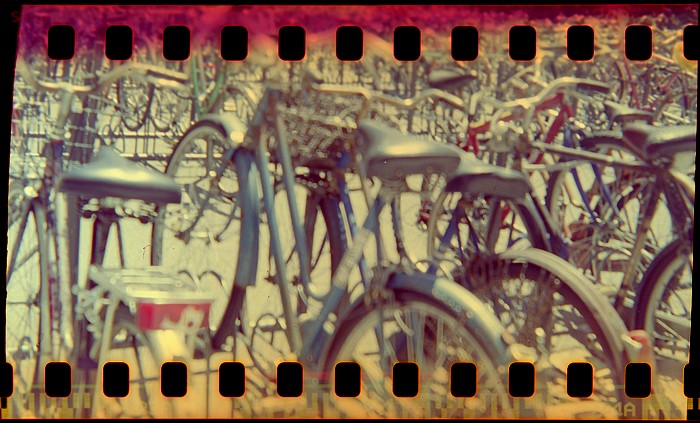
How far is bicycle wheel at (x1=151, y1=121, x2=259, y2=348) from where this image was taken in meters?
3.08

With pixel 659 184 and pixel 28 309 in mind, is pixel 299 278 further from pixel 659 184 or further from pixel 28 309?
pixel 659 184

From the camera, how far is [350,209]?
10.2 feet

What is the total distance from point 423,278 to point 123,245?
995 millimetres

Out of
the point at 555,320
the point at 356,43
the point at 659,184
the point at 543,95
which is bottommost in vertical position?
the point at 555,320

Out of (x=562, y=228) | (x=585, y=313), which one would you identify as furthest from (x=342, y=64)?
(x=585, y=313)

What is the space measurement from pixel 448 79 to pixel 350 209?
529 mm

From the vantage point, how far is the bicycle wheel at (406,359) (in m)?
3.06

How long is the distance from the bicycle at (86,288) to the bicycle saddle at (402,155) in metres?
0.66

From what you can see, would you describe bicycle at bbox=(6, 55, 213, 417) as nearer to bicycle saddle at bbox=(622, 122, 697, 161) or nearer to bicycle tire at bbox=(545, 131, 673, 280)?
bicycle tire at bbox=(545, 131, 673, 280)

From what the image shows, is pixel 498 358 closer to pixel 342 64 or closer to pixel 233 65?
pixel 342 64

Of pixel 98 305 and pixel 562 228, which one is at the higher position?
pixel 562 228

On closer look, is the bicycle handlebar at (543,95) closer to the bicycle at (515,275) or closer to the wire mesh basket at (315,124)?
the bicycle at (515,275)

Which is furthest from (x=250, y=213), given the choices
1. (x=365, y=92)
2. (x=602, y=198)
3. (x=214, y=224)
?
(x=602, y=198)

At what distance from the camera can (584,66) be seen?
3.07 metres
